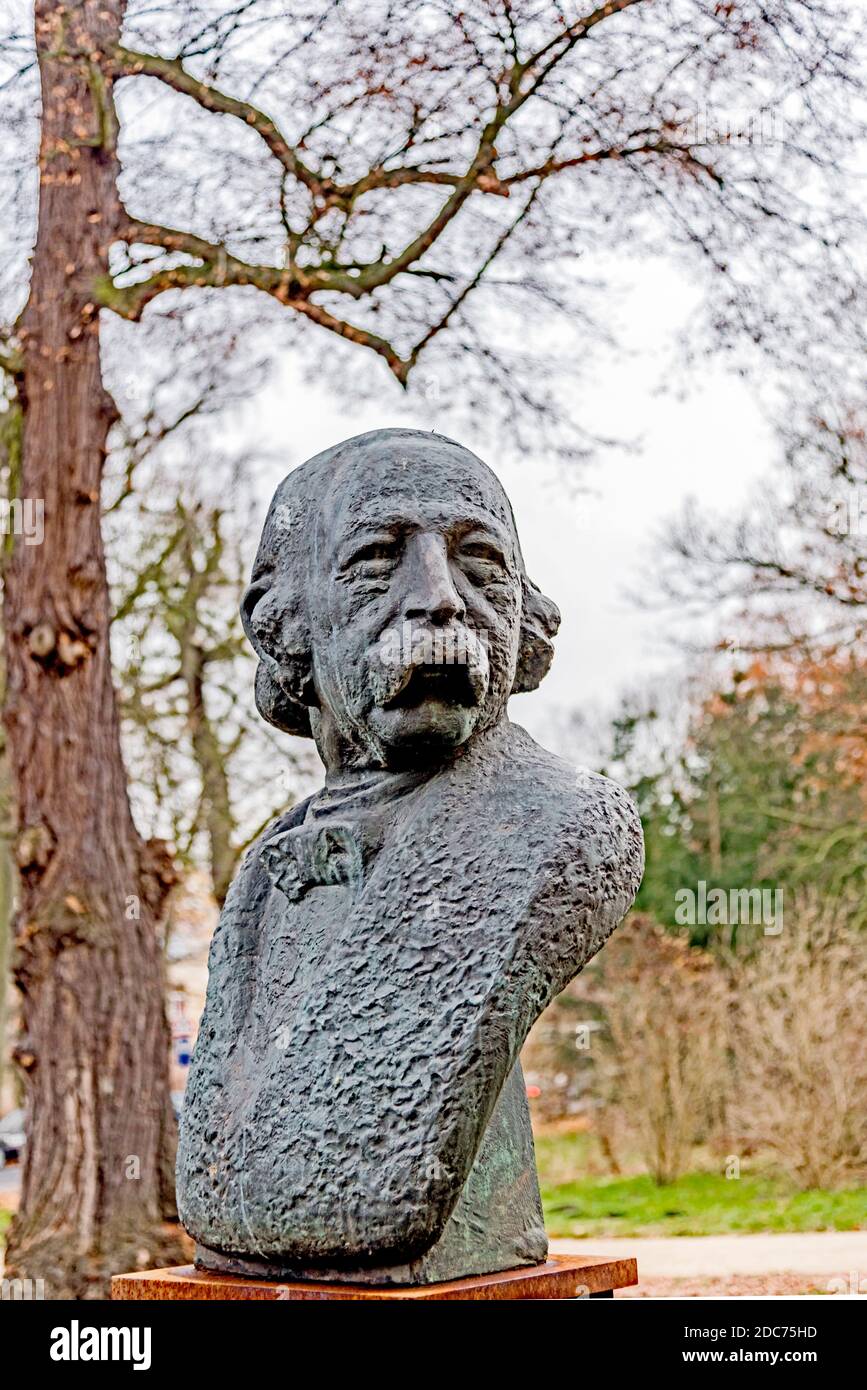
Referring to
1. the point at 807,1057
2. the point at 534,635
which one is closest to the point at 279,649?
the point at 534,635

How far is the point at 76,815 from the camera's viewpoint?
744 centimetres

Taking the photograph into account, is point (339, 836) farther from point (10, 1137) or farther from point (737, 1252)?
point (10, 1137)

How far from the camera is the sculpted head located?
3156mm

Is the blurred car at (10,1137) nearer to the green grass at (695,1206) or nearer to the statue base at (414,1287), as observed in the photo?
the green grass at (695,1206)

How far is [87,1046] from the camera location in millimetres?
7266

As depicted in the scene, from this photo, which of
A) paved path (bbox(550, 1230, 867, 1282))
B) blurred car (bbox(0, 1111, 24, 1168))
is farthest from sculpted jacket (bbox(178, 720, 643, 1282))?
blurred car (bbox(0, 1111, 24, 1168))

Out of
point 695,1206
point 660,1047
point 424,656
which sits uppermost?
point 424,656

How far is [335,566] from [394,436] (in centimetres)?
38

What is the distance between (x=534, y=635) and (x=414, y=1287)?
1442 mm

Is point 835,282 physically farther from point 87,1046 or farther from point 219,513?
point 219,513


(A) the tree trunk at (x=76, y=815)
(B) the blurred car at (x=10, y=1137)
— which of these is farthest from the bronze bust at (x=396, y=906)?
(B) the blurred car at (x=10, y=1137)

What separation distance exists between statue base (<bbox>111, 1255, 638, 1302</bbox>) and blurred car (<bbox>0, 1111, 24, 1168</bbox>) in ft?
53.4

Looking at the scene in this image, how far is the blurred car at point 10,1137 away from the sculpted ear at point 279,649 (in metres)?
16.3

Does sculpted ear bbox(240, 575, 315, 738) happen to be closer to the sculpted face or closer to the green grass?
the sculpted face
